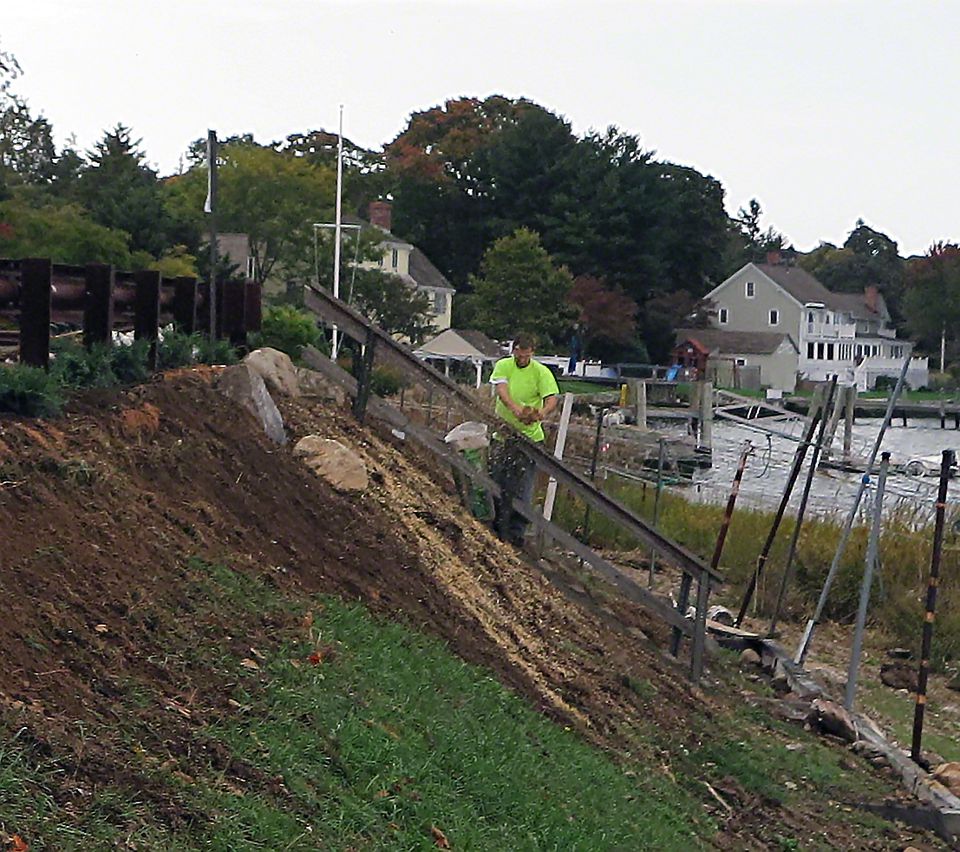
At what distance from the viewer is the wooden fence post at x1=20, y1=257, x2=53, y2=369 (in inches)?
344

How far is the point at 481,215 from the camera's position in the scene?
86.5 meters

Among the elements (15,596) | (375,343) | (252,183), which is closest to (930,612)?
(375,343)

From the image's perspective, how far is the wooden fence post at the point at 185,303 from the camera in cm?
1120

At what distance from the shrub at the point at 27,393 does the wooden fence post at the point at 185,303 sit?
339 centimetres

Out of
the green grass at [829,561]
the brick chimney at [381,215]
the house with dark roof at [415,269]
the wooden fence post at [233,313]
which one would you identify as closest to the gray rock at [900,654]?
the green grass at [829,561]

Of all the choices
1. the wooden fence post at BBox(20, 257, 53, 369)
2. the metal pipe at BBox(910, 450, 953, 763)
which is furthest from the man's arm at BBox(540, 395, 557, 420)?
the wooden fence post at BBox(20, 257, 53, 369)

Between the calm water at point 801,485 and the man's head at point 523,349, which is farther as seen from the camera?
the calm water at point 801,485

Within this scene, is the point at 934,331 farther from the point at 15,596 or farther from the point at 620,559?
the point at 15,596

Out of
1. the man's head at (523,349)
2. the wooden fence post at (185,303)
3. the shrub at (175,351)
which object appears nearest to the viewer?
the shrub at (175,351)

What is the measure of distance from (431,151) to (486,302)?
91.9ft

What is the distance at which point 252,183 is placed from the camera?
191 ft

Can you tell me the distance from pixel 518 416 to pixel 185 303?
2787 millimetres

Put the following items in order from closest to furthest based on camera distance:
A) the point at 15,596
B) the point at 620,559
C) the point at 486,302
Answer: the point at 15,596, the point at 620,559, the point at 486,302

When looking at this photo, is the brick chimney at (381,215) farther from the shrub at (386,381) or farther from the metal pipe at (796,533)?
the metal pipe at (796,533)
